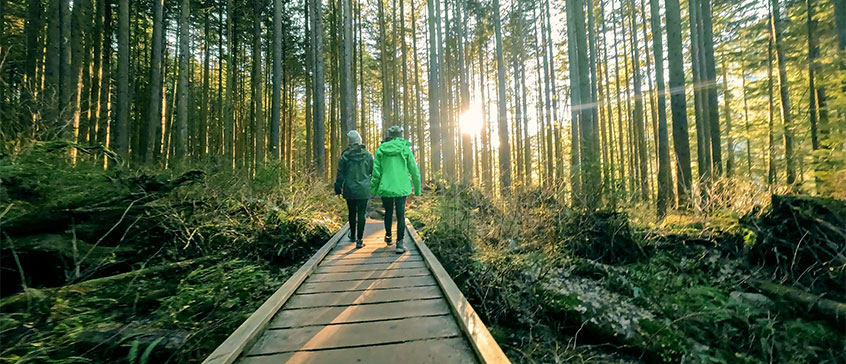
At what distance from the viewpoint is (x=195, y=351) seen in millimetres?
2455

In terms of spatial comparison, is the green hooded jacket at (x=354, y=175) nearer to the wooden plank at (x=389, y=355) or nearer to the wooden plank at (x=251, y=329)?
the wooden plank at (x=251, y=329)

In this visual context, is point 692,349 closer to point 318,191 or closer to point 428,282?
point 428,282

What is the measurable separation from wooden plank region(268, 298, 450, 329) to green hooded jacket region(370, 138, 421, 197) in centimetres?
222

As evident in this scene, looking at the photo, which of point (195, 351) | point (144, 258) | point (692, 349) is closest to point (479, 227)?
point (692, 349)

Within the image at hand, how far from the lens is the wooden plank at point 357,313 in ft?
8.26

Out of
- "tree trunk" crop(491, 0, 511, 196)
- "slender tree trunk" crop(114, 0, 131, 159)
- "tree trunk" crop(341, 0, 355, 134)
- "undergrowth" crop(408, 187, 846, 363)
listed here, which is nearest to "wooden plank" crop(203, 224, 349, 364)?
"undergrowth" crop(408, 187, 846, 363)

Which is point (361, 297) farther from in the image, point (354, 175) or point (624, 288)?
point (624, 288)

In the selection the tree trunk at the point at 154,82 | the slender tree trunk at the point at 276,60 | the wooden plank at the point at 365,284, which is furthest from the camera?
the slender tree trunk at the point at 276,60

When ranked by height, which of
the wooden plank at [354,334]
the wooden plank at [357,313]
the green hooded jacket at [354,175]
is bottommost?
the wooden plank at [354,334]

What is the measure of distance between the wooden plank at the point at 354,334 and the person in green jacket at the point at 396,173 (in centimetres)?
245

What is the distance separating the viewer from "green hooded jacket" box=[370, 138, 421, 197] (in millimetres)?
4873

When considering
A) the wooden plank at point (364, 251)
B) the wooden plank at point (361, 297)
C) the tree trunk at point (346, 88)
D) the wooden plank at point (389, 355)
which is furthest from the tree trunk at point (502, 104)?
the wooden plank at point (389, 355)

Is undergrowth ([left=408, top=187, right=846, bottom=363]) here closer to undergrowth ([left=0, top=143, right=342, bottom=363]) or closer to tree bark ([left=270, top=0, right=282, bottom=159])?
undergrowth ([left=0, top=143, right=342, bottom=363])

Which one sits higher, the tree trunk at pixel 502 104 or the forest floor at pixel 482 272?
the tree trunk at pixel 502 104
